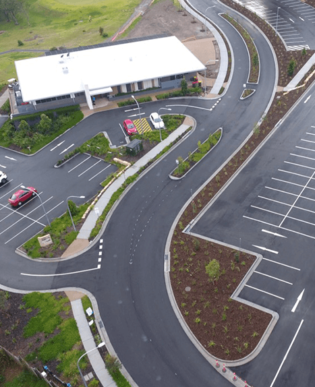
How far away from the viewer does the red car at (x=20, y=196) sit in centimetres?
5284

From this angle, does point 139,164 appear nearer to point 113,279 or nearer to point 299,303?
point 113,279

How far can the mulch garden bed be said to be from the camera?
35.7 meters

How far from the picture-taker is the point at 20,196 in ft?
175

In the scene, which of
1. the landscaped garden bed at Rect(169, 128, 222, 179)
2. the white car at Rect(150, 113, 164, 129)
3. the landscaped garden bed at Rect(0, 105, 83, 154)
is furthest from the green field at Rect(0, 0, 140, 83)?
the landscaped garden bed at Rect(169, 128, 222, 179)

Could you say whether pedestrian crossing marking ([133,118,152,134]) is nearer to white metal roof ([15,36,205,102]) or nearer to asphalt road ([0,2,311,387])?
asphalt road ([0,2,311,387])

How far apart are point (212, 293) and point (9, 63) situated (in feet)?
276

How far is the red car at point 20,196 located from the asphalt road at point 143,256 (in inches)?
49.4

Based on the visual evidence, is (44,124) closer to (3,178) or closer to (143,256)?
(3,178)

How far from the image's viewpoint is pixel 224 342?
35.6 metres

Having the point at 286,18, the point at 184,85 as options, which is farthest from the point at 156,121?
the point at 286,18

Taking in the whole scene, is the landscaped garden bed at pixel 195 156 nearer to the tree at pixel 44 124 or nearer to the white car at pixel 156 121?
the white car at pixel 156 121

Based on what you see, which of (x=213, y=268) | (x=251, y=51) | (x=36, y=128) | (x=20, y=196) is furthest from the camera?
(x=251, y=51)

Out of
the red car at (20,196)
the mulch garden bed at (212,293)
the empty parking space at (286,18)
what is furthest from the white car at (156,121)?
the empty parking space at (286,18)

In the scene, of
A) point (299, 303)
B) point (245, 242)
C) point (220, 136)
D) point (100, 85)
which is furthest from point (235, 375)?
point (100, 85)
